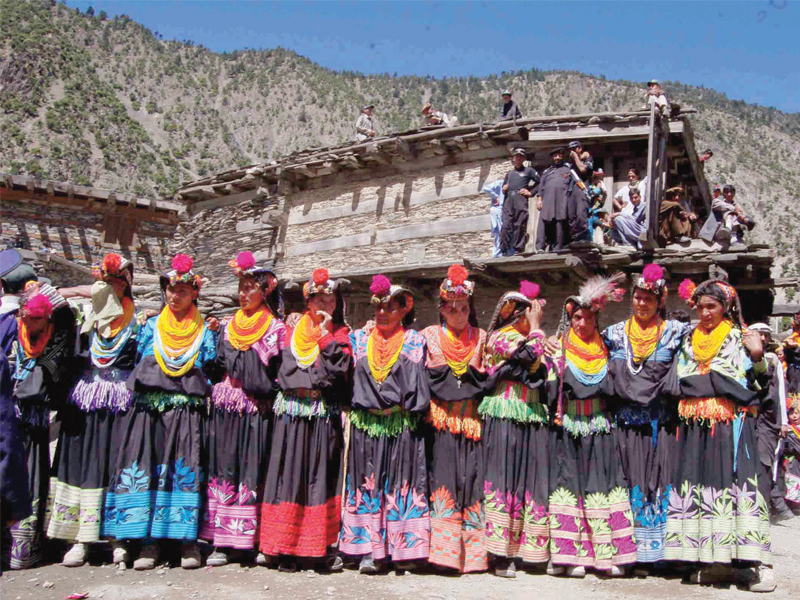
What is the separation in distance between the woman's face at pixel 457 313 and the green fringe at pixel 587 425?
964 millimetres

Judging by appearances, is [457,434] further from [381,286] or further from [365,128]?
[365,128]

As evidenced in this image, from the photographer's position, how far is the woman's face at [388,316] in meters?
5.46

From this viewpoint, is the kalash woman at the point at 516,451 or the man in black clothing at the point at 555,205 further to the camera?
the man in black clothing at the point at 555,205

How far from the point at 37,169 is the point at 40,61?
16.4 meters

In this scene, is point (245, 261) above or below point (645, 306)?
above

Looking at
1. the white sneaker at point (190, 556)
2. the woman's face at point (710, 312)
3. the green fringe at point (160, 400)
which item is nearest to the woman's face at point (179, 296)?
the green fringe at point (160, 400)

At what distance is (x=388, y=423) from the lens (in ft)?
17.5

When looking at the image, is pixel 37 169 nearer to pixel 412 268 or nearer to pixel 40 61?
pixel 40 61

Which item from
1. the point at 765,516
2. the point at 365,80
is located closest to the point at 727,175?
the point at 365,80

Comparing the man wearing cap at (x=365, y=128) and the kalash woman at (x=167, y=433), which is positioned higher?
the man wearing cap at (x=365, y=128)

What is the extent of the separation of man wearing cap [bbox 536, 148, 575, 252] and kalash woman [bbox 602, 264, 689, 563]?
5.53 metres

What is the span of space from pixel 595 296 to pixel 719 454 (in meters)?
1.25

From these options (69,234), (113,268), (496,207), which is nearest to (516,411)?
(113,268)

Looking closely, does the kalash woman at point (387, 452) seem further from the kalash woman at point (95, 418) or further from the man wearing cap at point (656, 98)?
the man wearing cap at point (656, 98)
